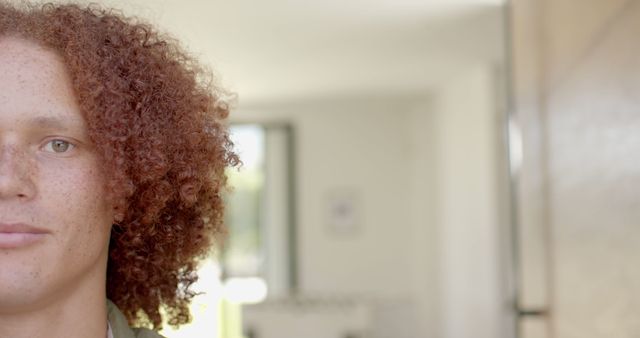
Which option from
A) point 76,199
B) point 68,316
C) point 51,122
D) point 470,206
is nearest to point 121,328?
point 68,316

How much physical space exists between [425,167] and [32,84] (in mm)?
9503

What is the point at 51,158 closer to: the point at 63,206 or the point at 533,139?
the point at 63,206

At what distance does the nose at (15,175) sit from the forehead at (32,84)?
46mm

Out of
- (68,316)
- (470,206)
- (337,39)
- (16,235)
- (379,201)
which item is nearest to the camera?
(16,235)

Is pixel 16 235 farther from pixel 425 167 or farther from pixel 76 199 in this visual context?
pixel 425 167

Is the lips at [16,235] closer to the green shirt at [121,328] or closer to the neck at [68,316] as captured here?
the neck at [68,316]

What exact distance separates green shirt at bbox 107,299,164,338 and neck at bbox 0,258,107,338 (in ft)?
0.06

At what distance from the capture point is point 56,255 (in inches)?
54.7

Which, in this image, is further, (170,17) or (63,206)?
(170,17)

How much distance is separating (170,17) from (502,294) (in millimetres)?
3995

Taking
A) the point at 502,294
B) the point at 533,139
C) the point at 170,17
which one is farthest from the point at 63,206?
the point at 502,294

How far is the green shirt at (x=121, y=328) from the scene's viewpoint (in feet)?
5.24

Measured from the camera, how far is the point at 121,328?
1608 millimetres

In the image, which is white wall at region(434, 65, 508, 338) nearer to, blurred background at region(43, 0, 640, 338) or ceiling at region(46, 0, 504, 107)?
blurred background at region(43, 0, 640, 338)
